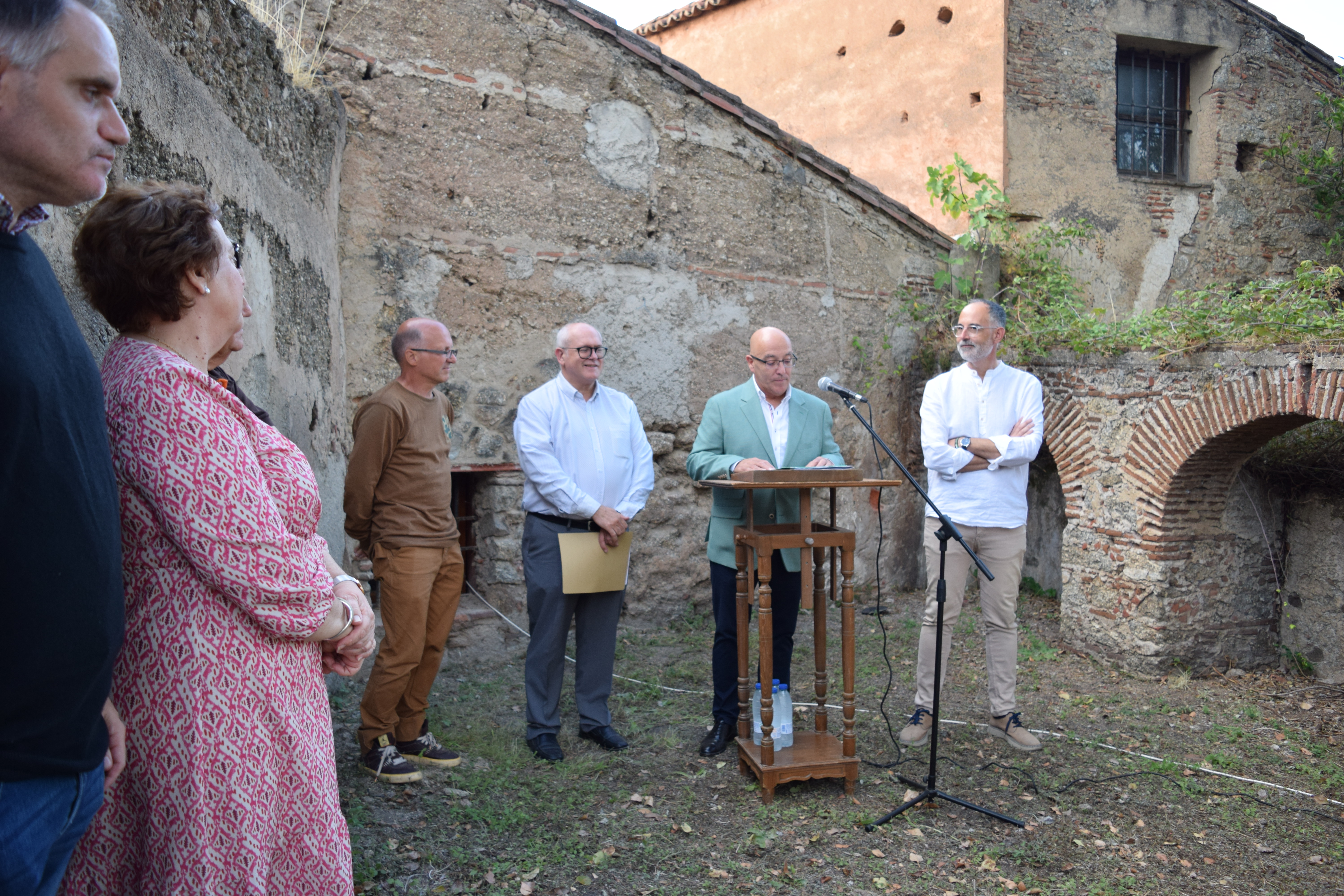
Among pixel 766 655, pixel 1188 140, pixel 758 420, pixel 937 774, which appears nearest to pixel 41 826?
pixel 766 655

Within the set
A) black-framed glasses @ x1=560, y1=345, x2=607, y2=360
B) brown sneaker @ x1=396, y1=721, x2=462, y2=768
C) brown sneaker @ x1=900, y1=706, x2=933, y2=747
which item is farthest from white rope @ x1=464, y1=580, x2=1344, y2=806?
black-framed glasses @ x1=560, y1=345, x2=607, y2=360

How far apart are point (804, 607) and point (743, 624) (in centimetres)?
48

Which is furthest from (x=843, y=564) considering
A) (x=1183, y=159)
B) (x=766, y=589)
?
(x=1183, y=159)

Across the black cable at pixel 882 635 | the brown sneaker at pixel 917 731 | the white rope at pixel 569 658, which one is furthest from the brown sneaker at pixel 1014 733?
the white rope at pixel 569 658

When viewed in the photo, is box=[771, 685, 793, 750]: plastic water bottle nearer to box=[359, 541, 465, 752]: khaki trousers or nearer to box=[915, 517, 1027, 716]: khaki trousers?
box=[915, 517, 1027, 716]: khaki trousers

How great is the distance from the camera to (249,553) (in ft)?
4.88

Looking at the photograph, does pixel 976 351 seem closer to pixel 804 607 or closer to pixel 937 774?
pixel 804 607

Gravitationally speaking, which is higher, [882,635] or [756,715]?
[756,715]

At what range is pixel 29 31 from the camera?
1182mm

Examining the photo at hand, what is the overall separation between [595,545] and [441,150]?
302cm

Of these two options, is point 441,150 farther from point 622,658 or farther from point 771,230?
point 622,658

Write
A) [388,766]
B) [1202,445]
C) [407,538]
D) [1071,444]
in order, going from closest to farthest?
[388,766], [407,538], [1202,445], [1071,444]

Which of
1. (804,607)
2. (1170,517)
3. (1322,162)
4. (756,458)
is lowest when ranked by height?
(804,607)

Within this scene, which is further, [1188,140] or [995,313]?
[1188,140]
